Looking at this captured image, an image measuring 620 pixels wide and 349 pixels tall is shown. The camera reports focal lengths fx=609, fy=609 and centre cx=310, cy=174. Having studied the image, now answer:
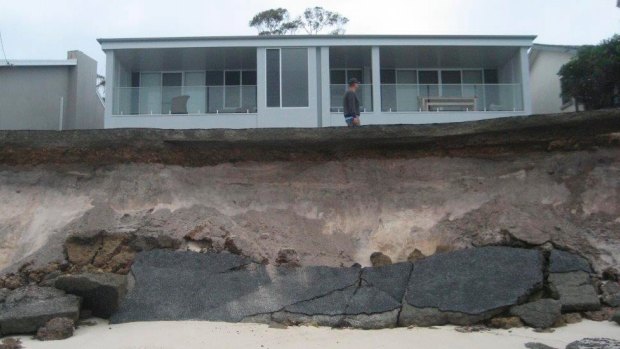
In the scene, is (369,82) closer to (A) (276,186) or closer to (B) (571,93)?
(B) (571,93)

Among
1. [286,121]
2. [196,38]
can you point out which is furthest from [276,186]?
[196,38]

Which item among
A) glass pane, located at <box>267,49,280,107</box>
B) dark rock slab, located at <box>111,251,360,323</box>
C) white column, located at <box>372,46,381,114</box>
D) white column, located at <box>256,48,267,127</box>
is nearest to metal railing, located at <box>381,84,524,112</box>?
white column, located at <box>372,46,381,114</box>

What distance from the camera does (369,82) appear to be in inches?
744

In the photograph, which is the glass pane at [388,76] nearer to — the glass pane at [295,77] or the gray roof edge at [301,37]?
the gray roof edge at [301,37]

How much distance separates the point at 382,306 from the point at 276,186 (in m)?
2.90

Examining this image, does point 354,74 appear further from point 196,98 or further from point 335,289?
point 335,289

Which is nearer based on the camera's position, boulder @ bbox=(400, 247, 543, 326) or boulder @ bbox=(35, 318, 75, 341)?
boulder @ bbox=(35, 318, 75, 341)

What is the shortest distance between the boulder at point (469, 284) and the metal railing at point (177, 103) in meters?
10.9

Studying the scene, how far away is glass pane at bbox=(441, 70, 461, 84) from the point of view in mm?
19663

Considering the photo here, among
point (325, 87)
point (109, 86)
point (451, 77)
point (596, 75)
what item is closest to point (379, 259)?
point (325, 87)

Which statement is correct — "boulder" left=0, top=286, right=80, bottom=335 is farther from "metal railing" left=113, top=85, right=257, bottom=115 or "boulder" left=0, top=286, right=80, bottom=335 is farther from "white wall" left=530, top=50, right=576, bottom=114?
"white wall" left=530, top=50, right=576, bottom=114

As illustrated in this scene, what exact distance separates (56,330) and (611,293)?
21.1 ft

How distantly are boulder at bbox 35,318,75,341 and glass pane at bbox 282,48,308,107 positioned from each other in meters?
11.8

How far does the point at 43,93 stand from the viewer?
62.1 feet
